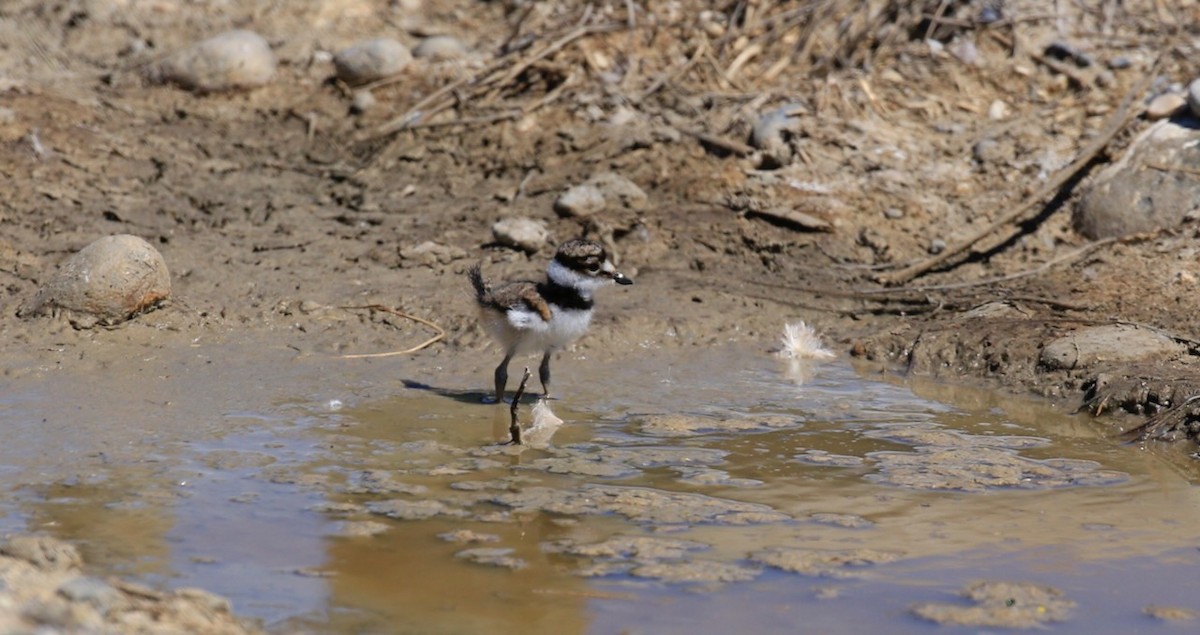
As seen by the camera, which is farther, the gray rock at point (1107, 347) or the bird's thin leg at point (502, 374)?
the gray rock at point (1107, 347)

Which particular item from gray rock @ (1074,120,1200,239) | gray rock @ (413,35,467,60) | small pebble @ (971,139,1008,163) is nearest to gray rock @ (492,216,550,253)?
gray rock @ (413,35,467,60)

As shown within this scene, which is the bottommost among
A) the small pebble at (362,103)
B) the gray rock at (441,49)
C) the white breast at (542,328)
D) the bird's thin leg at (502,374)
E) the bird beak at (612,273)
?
the bird's thin leg at (502,374)

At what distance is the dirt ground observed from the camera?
864 cm

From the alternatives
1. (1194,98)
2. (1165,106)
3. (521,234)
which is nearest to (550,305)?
(521,234)

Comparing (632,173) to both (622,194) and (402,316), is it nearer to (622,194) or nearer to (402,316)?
(622,194)

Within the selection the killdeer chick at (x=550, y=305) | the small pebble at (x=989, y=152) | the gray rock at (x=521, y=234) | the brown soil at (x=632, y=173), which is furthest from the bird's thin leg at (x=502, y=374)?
the small pebble at (x=989, y=152)

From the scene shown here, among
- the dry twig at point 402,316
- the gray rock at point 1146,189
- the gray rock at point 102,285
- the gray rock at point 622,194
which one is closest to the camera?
the gray rock at point 102,285

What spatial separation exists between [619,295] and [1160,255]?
11.8 ft

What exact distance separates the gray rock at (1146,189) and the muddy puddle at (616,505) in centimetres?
243

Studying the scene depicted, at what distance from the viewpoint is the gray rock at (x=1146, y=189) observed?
9.45 metres

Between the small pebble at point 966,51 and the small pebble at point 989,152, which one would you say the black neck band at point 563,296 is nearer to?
the small pebble at point 989,152

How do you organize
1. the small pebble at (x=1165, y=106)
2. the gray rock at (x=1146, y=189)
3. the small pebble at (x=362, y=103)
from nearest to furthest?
the gray rock at (x=1146, y=189), the small pebble at (x=1165, y=106), the small pebble at (x=362, y=103)

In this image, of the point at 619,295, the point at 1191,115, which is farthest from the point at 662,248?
the point at 1191,115

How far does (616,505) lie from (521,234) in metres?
3.96
